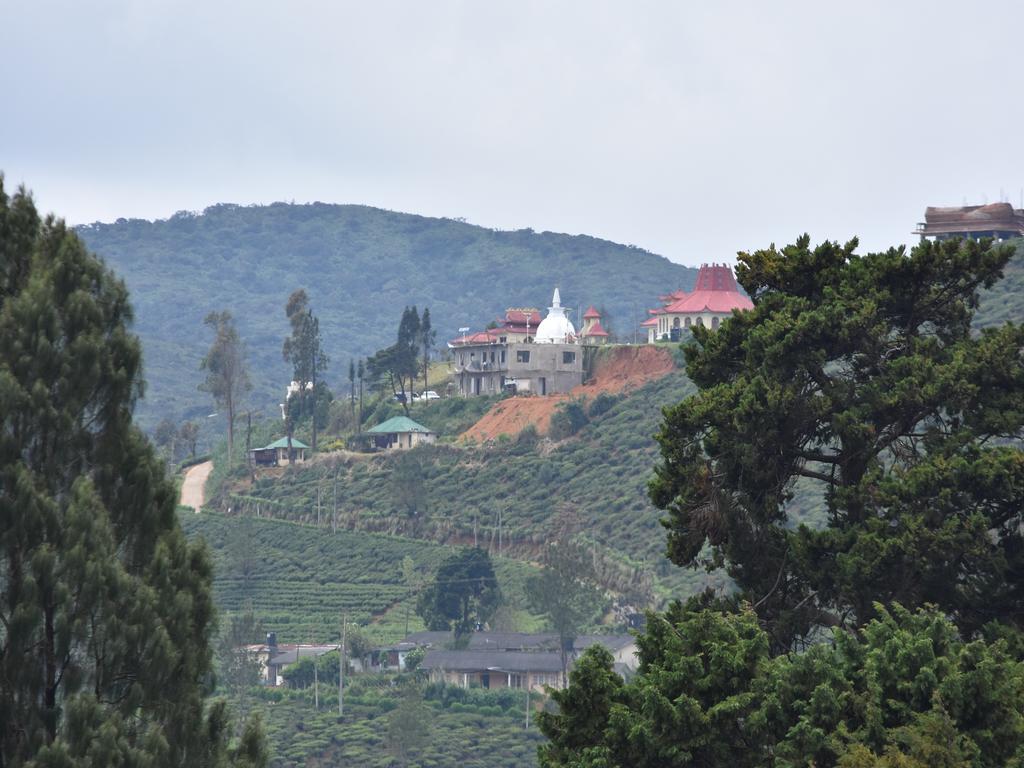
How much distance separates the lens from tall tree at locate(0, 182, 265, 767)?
767 inches

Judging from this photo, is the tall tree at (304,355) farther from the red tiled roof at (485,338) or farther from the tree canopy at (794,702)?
the tree canopy at (794,702)

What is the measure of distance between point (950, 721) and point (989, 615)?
26.7ft

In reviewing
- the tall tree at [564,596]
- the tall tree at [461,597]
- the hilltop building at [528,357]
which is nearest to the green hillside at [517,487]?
the hilltop building at [528,357]

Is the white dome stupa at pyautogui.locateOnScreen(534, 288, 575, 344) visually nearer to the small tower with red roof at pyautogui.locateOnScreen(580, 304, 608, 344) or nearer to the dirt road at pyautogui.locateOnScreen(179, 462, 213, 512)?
the small tower with red roof at pyautogui.locateOnScreen(580, 304, 608, 344)

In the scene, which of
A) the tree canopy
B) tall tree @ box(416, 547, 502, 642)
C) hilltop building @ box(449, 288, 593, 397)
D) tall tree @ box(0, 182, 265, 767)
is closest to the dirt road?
hilltop building @ box(449, 288, 593, 397)

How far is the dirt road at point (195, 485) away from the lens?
4926 inches

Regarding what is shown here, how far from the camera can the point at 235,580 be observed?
109m

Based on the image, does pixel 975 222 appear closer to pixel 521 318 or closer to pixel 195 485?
pixel 521 318

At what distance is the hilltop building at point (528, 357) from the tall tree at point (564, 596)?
2695 cm

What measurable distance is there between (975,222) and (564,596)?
41.8m

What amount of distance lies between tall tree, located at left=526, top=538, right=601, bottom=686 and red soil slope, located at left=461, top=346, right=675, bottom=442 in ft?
75.2

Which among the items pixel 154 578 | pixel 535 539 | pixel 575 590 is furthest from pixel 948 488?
pixel 535 539

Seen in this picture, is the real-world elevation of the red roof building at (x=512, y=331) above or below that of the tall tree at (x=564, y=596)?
above

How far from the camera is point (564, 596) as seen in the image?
92.8 meters
